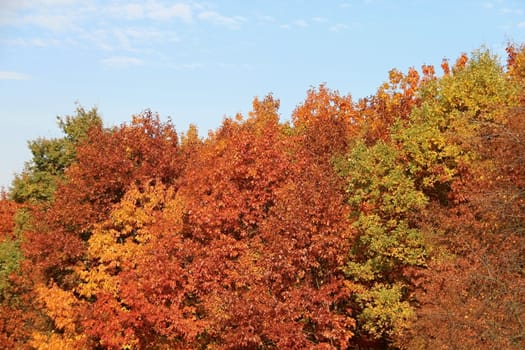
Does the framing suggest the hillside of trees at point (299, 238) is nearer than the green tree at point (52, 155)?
Yes

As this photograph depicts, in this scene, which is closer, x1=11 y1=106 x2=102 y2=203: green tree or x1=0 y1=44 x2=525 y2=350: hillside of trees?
x1=0 y1=44 x2=525 y2=350: hillside of trees

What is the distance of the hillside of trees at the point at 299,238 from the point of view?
23594 millimetres

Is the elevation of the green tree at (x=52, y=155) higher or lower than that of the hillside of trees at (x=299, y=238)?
higher

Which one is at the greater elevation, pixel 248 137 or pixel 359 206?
pixel 248 137

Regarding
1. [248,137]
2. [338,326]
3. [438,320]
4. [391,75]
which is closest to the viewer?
[438,320]

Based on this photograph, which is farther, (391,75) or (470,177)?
(391,75)

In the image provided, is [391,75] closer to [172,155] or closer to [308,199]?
A: [172,155]

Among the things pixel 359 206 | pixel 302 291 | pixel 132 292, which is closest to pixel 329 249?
pixel 302 291

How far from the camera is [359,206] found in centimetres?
3319

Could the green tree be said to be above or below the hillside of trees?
above

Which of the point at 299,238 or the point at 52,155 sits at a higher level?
the point at 52,155

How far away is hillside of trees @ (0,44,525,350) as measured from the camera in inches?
929

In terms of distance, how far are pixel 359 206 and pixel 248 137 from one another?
7.26 meters

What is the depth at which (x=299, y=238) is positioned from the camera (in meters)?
29.3
